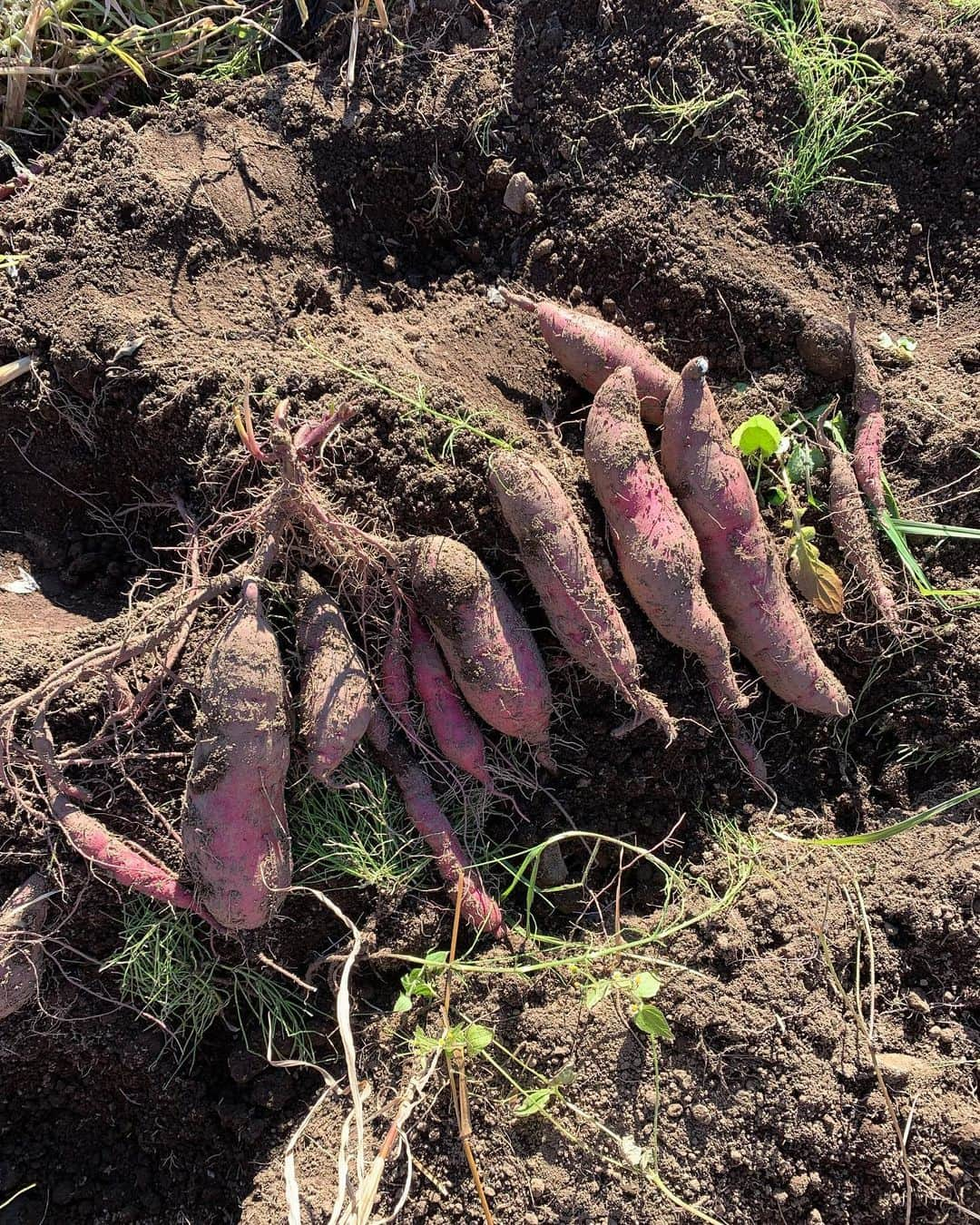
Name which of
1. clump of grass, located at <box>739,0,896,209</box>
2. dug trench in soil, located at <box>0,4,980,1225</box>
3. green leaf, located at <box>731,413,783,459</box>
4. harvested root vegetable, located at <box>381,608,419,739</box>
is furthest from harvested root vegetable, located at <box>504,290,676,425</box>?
harvested root vegetable, located at <box>381,608,419,739</box>

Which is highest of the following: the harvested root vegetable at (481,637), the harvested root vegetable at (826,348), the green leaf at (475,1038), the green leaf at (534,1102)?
the harvested root vegetable at (826,348)

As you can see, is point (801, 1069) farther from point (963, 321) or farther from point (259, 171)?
point (259, 171)

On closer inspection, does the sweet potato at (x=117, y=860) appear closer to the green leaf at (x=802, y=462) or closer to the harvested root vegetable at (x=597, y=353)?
the harvested root vegetable at (x=597, y=353)

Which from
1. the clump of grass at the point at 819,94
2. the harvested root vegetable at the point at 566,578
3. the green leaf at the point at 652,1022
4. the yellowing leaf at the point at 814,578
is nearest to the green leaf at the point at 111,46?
the harvested root vegetable at the point at 566,578

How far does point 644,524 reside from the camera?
6.57 ft

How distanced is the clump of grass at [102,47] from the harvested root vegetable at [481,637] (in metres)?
1.74

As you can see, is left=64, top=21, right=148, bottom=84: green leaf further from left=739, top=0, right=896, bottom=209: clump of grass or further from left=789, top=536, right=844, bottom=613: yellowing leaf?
left=789, top=536, right=844, bottom=613: yellowing leaf

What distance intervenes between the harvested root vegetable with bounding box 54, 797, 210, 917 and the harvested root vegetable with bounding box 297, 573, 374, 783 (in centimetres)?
46

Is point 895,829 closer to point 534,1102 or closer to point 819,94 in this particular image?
point 534,1102

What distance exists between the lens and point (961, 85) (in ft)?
7.52

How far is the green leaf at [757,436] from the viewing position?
2.08 metres

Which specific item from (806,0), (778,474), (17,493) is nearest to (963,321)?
(778,474)

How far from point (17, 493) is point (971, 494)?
9.18 feet

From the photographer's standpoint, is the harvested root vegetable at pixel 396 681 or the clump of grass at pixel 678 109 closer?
the harvested root vegetable at pixel 396 681
